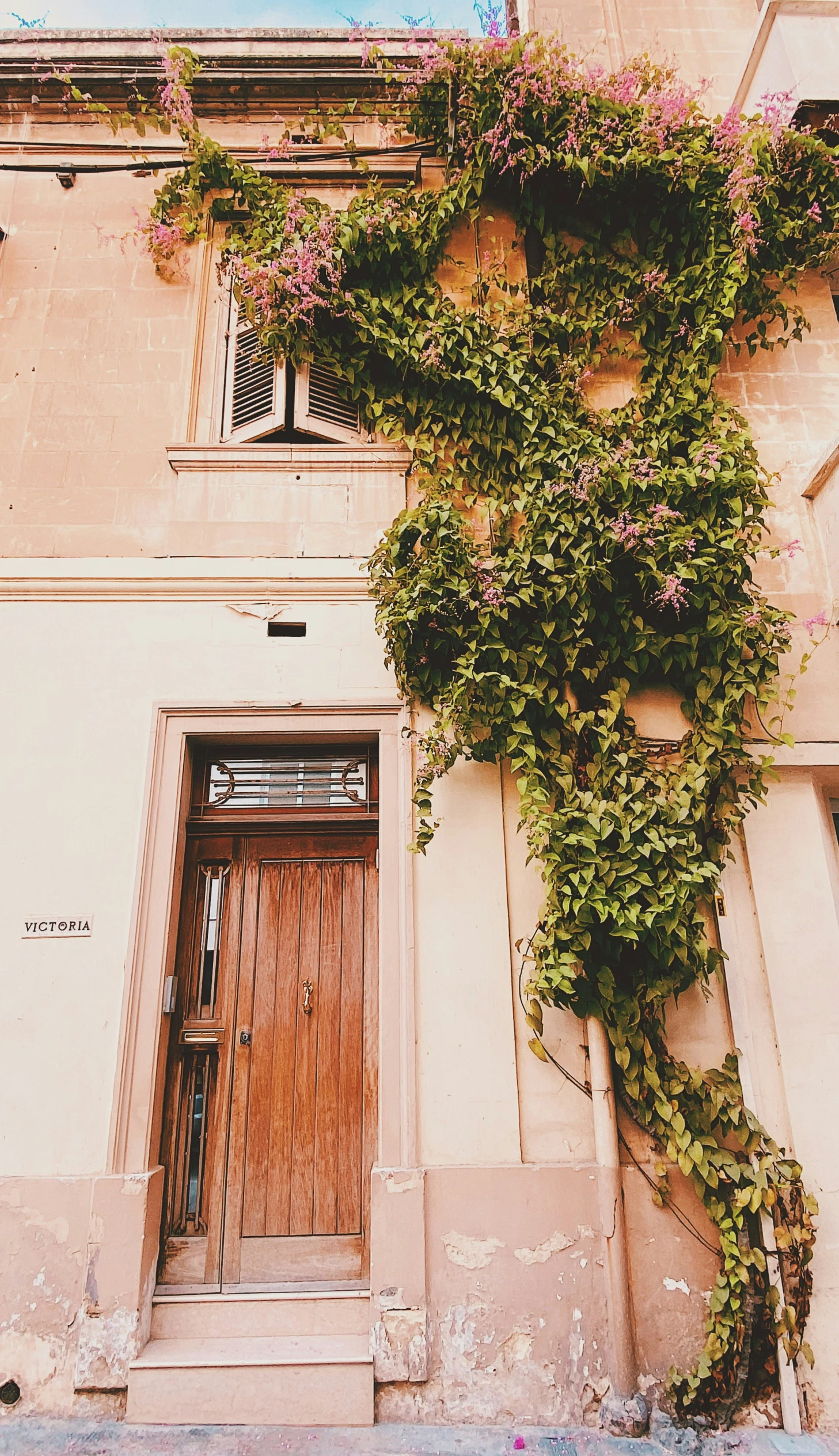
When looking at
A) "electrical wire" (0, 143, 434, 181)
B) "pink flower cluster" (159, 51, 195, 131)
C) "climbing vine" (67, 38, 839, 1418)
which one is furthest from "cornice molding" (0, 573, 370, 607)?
"pink flower cluster" (159, 51, 195, 131)

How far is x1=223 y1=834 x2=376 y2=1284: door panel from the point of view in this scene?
4.15 meters

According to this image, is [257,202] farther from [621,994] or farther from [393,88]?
[621,994]

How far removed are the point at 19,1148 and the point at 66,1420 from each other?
1107mm

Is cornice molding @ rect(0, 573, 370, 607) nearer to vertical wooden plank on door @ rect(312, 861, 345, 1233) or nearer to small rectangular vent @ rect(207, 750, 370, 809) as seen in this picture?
small rectangular vent @ rect(207, 750, 370, 809)

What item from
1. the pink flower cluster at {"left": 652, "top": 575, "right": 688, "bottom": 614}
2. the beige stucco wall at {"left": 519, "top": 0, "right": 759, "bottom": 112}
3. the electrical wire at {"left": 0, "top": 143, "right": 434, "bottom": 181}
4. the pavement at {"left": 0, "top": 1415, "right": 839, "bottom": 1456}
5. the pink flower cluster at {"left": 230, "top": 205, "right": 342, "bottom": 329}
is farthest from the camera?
the beige stucco wall at {"left": 519, "top": 0, "right": 759, "bottom": 112}

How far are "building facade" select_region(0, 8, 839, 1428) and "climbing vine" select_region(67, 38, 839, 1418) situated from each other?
0.74ft

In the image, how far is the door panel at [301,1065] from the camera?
163 inches

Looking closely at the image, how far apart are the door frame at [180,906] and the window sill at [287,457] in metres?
1.55

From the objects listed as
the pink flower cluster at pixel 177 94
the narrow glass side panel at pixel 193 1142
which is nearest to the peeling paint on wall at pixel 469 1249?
the narrow glass side panel at pixel 193 1142

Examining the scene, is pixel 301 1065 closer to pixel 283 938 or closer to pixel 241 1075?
pixel 241 1075

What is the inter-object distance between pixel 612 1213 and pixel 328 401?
4.80 meters

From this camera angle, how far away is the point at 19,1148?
3939mm

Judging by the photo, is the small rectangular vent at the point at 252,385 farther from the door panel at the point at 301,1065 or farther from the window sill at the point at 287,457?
the door panel at the point at 301,1065

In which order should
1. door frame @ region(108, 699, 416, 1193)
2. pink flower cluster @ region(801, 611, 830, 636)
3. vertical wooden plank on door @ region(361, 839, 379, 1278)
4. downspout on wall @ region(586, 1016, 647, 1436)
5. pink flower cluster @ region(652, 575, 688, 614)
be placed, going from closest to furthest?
downspout on wall @ region(586, 1016, 647, 1436) < door frame @ region(108, 699, 416, 1193) < vertical wooden plank on door @ region(361, 839, 379, 1278) < pink flower cluster @ region(652, 575, 688, 614) < pink flower cluster @ region(801, 611, 830, 636)
